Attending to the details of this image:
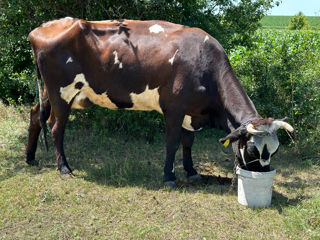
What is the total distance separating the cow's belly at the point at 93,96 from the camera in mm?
5613

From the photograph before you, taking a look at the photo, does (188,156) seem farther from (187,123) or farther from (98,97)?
(98,97)

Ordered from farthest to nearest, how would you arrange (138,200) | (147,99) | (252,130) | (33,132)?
(33,132)
(147,99)
(138,200)
(252,130)

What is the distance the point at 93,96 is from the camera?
19.1ft

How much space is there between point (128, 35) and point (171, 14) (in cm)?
203

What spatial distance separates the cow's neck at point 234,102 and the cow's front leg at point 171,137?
69cm

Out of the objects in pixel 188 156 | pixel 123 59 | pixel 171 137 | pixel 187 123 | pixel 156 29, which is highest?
pixel 156 29

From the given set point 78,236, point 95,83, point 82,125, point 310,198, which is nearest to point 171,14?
point 95,83

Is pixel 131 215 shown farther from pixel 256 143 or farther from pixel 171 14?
pixel 171 14

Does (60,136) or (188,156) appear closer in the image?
(60,136)

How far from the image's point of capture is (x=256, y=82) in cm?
767

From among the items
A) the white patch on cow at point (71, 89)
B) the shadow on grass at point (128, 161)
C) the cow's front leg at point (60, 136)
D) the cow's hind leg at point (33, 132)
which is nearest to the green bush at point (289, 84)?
the shadow on grass at point (128, 161)

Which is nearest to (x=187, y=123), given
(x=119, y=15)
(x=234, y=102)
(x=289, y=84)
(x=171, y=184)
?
(x=234, y=102)

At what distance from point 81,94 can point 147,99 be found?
3.57 feet

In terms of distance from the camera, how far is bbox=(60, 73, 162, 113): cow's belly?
5.61 metres
